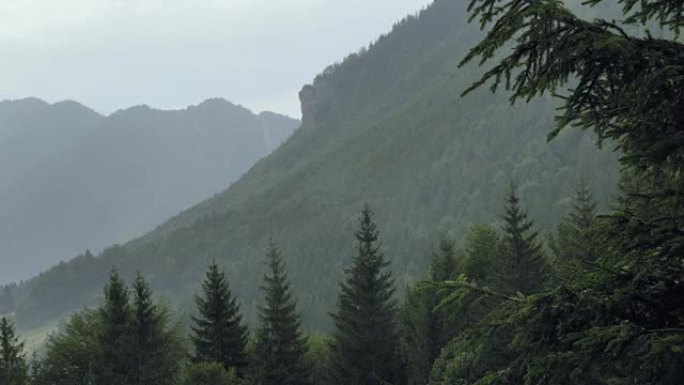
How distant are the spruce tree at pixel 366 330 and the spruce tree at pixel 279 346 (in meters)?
2.86

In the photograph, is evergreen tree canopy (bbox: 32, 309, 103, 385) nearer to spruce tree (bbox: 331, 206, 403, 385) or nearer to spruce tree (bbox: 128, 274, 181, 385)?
spruce tree (bbox: 128, 274, 181, 385)

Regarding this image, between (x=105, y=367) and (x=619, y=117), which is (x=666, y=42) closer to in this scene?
(x=619, y=117)

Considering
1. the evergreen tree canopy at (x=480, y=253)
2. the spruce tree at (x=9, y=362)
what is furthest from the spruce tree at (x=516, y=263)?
the spruce tree at (x=9, y=362)

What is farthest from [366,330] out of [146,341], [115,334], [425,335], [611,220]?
[611,220]

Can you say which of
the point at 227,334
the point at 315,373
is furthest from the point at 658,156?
the point at 315,373

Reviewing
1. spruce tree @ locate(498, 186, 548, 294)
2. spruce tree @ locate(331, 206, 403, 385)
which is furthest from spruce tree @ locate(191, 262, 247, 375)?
spruce tree @ locate(498, 186, 548, 294)

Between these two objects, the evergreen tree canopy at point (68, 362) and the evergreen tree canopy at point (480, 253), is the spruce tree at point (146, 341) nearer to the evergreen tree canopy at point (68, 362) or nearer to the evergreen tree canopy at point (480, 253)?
the evergreen tree canopy at point (68, 362)

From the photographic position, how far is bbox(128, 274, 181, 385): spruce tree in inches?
1588

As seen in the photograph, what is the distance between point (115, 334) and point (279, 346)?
10238 mm

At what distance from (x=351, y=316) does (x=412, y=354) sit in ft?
21.5

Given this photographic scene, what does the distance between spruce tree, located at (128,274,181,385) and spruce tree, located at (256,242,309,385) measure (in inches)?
244

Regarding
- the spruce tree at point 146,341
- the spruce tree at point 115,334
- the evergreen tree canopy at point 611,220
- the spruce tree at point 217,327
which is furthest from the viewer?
the spruce tree at point 217,327

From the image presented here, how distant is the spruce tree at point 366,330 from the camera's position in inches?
1725

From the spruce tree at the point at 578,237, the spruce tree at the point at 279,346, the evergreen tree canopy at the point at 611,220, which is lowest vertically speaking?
the evergreen tree canopy at the point at 611,220
